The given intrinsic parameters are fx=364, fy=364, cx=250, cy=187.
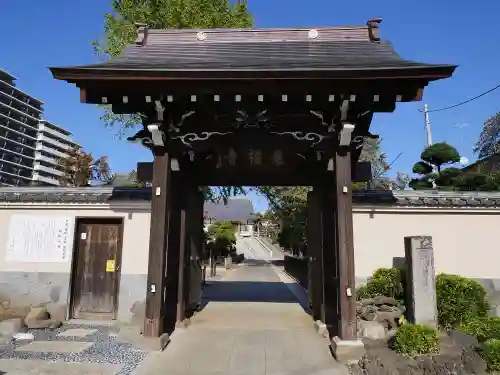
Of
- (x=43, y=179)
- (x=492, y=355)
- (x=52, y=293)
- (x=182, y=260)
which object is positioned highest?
(x=43, y=179)

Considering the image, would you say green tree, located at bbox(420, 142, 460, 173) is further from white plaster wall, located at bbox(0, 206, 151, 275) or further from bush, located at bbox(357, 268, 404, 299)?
white plaster wall, located at bbox(0, 206, 151, 275)

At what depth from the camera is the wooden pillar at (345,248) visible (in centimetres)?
579

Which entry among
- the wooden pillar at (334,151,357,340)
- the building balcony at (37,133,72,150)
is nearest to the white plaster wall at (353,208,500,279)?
the wooden pillar at (334,151,357,340)

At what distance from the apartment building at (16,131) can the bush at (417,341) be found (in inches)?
3214

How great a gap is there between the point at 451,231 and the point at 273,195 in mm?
16516

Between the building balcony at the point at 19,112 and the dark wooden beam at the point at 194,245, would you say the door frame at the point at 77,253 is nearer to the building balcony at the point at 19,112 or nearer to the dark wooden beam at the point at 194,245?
the dark wooden beam at the point at 194,245

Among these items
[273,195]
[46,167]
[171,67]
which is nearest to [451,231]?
[171,67]

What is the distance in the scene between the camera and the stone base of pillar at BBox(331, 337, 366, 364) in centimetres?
553

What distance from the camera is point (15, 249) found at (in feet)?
27.1

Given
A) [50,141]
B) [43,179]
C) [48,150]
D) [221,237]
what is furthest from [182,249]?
[50,141]

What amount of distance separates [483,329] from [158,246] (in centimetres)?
540

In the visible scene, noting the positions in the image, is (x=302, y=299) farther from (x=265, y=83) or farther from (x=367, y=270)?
(x=265, y=83)

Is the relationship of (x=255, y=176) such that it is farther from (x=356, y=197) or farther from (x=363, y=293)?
(x=363, y=293)

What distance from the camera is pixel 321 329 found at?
709 cm
